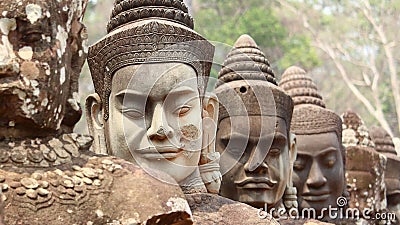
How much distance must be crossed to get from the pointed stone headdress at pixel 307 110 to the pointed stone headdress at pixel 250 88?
24.3 inches

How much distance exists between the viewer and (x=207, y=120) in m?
3.19

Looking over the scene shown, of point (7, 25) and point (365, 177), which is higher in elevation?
point (7, 25)

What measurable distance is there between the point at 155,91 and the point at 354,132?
9.77 ft

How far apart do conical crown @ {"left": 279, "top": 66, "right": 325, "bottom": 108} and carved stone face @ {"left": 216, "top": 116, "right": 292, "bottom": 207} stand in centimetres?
104

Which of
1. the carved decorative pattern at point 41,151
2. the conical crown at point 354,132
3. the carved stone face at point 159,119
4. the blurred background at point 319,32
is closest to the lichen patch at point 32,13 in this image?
the carved decorative pattern at point 41,151

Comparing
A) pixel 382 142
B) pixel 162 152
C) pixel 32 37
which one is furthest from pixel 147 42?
pixel 382 142

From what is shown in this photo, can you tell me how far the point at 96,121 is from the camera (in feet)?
10.3

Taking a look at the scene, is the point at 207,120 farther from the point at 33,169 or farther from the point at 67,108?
the point at 33,169

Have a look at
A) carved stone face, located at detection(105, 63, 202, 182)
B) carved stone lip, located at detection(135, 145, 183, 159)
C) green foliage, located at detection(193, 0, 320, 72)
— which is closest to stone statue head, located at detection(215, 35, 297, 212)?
carved stone face, located at detection(105, 63, 202, 182)

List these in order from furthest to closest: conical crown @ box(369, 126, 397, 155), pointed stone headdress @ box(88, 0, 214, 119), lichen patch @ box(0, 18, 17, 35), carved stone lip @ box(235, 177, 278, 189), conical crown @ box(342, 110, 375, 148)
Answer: conical crown @ box(369, 126, 397, 155) < conical crown @ box(342, 110, 375, 148) < carved stone lip @ box(235, 177, 278, 189) < pointed stone headdress @ box(88, 0, 214, 119) < lichen patch @ box(0, 18, 17, 35)

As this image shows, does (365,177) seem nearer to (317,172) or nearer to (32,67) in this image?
(317,172)

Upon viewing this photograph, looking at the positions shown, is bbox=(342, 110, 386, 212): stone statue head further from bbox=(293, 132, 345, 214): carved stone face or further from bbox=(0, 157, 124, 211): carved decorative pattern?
bbox=(0, 157, 124, 211): carved decorative pattern

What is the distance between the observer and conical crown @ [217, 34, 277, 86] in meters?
3.88

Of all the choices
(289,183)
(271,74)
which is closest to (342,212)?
(289,183)
